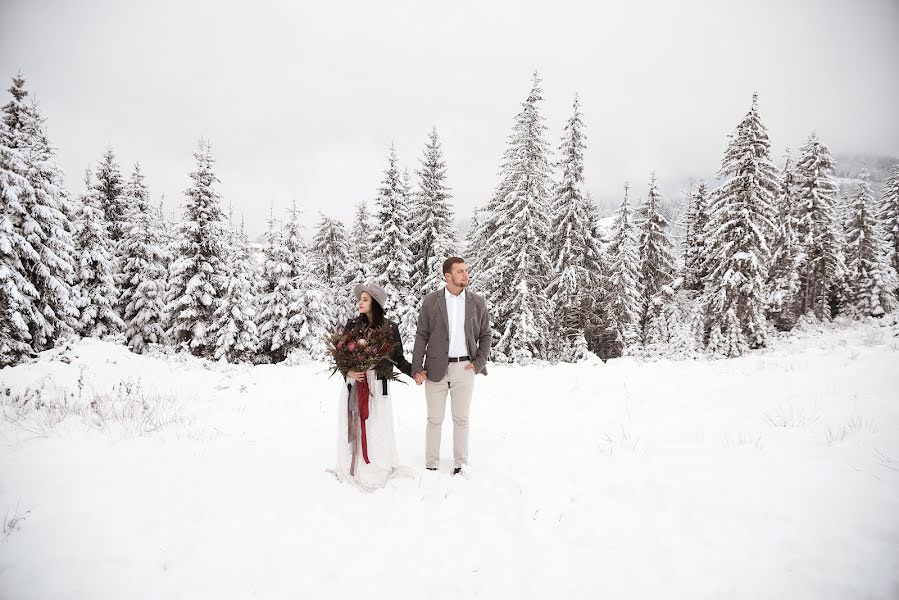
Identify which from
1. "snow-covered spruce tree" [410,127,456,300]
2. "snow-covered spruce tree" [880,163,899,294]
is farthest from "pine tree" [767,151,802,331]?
"snow-covered spruce tree" [410,127,456,300]

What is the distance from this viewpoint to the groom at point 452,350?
4.91m

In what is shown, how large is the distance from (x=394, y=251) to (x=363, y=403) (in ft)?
55.6

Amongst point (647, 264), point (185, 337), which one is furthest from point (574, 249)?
point (185, 337)

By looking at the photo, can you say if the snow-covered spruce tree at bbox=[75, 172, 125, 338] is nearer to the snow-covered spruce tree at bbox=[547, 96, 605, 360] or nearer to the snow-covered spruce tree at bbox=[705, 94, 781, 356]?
the snow-covered spruce tree at bbox=[547, 96, 605, 360]

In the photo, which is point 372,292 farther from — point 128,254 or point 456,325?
point 128,254

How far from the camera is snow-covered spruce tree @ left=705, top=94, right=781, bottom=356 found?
1848cm

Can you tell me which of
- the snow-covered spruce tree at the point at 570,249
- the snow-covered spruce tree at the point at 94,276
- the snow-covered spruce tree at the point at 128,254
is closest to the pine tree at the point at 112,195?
the snow-covered spruce tree at the point at 128,254

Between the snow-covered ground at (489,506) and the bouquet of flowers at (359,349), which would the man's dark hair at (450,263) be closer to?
the bouquet of flowers at (359,349)

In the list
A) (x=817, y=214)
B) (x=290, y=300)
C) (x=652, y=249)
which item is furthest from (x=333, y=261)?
(x=817, y=214)

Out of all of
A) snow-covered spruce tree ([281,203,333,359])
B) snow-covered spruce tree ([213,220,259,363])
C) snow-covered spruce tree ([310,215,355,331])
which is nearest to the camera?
snow-covered spruce tree ([213,220,259,363])

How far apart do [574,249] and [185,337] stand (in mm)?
22680

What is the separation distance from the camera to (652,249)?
26.9 metres

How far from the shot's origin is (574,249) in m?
19.9

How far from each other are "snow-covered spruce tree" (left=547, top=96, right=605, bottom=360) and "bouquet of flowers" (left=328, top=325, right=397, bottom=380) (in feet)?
53.0
